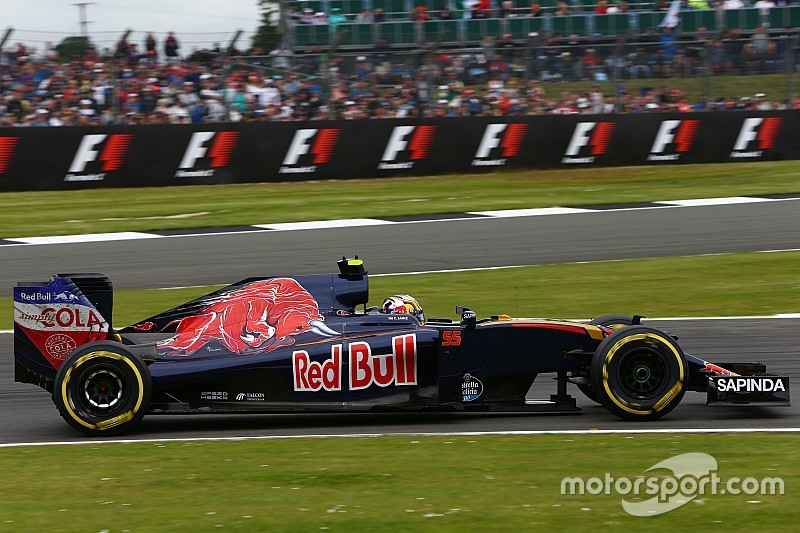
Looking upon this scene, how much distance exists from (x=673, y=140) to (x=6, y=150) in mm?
13011

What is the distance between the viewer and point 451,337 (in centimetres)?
772

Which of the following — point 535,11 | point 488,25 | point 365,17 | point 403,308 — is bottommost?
point 403,308

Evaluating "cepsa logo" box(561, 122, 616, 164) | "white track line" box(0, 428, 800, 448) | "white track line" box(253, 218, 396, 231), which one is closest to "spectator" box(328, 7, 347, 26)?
"cepsa logo" box(561, 122, 616, 164)

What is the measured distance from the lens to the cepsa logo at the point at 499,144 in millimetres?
22703

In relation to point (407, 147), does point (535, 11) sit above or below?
above

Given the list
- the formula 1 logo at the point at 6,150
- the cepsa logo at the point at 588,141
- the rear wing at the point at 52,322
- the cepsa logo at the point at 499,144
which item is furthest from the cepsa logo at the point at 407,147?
the rear wing at the point at 52,322

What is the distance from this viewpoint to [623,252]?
1603 cm

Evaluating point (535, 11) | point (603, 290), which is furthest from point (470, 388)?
point (535, 11)

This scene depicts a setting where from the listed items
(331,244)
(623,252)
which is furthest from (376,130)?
(623,252)

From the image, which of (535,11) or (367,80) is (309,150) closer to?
(367,80)

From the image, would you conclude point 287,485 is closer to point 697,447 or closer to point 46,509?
point 46,509

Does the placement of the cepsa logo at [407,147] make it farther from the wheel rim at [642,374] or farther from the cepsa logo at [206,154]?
the wheel rim at [642,374]

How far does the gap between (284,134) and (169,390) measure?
14.6 metres

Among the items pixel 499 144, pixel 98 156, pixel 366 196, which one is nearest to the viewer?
pixel 366 196
